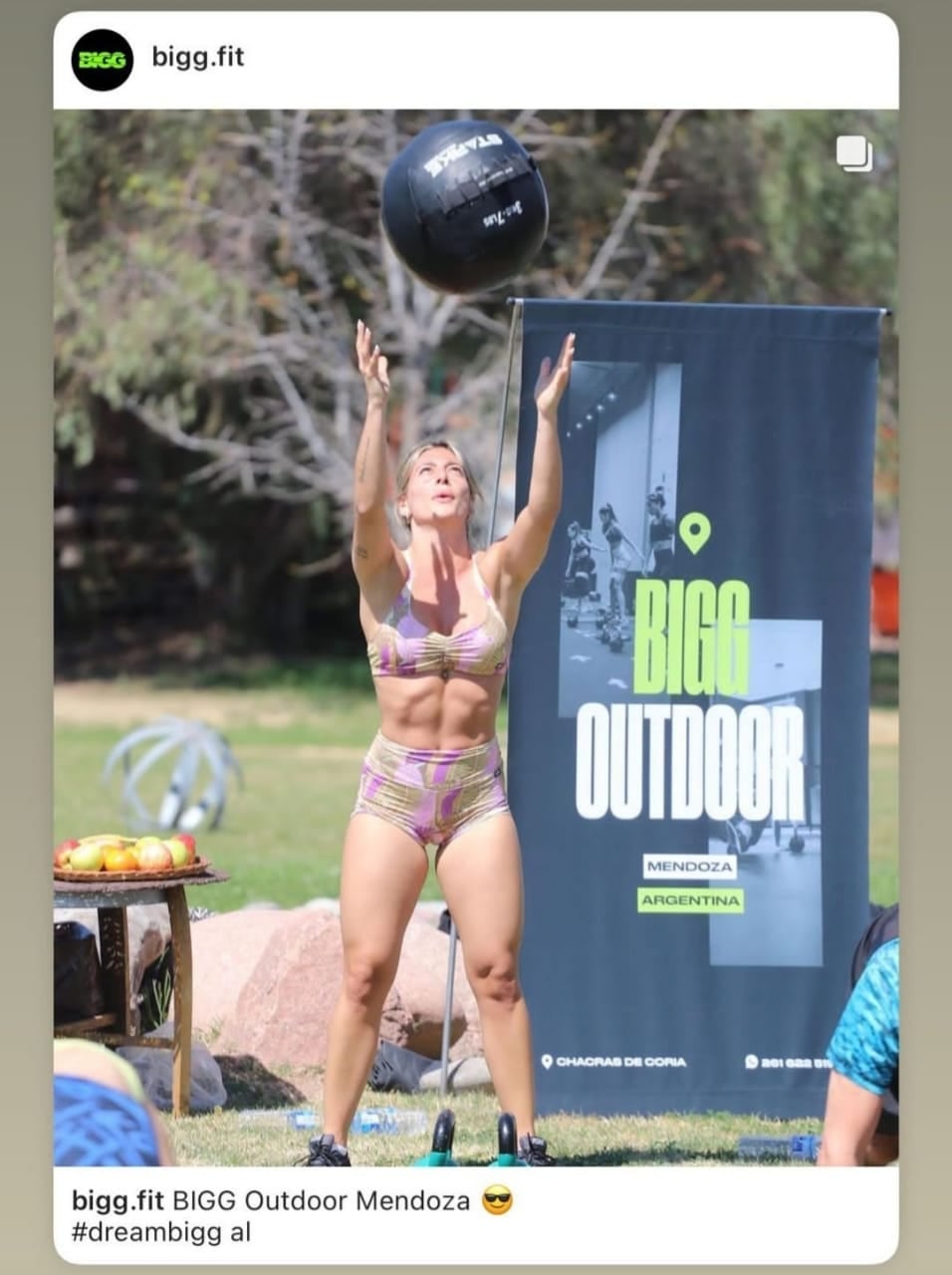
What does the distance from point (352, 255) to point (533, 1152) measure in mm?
14586

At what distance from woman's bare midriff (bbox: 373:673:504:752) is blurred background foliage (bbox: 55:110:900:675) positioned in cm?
1211

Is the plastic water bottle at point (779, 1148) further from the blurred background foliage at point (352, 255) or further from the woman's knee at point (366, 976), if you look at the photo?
the blurred background foliage at point (352, 255)

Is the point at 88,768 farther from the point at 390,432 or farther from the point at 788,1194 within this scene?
the point at 788,1194

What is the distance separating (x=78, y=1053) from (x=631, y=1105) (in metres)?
1.69

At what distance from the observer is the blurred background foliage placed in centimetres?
1792

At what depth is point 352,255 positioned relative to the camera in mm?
18750

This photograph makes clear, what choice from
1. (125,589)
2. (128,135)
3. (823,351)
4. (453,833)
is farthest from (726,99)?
(125,589)

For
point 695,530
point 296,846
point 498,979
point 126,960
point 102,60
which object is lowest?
point 296,846

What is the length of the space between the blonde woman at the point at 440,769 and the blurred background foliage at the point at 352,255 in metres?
12.0

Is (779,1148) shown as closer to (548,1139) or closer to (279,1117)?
(548,1139)

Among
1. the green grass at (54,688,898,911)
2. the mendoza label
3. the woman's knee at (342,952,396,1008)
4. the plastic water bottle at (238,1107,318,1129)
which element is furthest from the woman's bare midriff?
the green grass at (54,688,898,911)

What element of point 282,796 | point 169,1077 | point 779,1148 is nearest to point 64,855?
point 169,1077

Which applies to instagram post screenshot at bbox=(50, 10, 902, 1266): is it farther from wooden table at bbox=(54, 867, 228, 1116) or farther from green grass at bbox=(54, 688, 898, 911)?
green grass at bbox=(54, 688, 898, 911)

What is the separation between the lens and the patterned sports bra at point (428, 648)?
5309 mm
